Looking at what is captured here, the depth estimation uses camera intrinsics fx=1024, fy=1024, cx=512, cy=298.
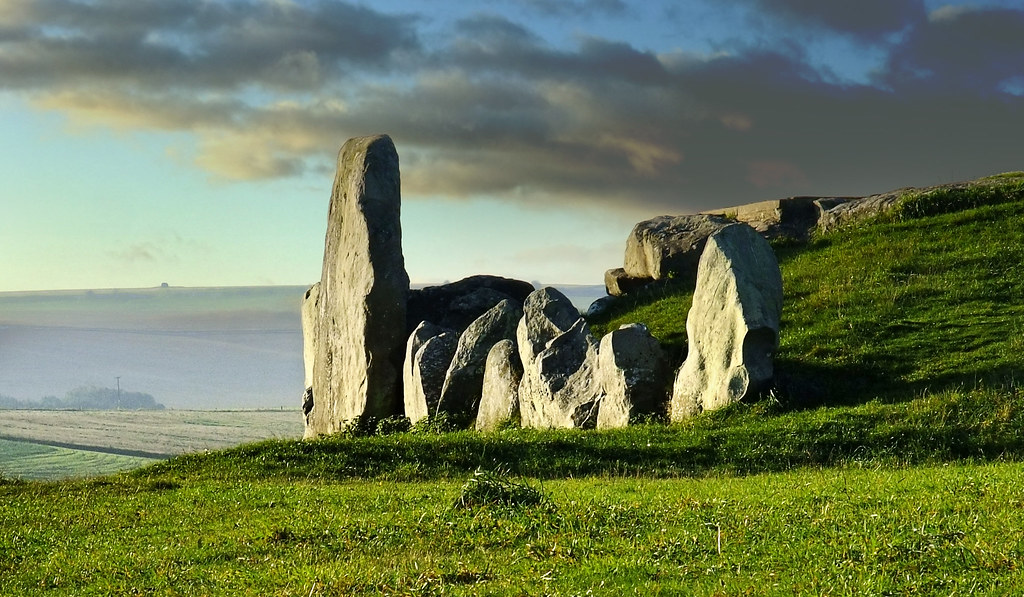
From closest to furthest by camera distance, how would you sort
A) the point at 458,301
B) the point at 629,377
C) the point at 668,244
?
1. the point at 629,377
2. the point at 458,301
3. the point at 668,244

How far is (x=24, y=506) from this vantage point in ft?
56.1

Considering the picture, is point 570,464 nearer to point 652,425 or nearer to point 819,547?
point 652,425

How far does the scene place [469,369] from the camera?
2875 centimetres

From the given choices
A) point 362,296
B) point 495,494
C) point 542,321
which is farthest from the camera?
point 362,296

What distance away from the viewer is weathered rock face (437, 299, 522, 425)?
28516mm

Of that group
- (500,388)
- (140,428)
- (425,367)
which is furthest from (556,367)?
(140,428)

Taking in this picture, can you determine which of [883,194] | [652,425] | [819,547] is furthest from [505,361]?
[883,194]

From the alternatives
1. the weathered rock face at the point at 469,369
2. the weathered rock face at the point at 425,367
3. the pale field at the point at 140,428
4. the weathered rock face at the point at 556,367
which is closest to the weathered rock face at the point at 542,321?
the weathered rock face at the point at 556,367

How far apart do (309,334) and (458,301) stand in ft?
21.3

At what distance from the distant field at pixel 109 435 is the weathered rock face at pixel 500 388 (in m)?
49.9

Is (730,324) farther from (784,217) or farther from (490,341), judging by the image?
(784,217)

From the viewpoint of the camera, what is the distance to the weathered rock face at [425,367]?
1141 inches

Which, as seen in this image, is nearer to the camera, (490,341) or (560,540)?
(560,540)

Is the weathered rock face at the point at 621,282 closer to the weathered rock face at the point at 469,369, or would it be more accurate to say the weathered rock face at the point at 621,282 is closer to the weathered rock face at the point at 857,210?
the weathered rock face at the point at 857,210
